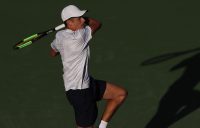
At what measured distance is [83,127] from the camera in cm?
1174

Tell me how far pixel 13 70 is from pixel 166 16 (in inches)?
150

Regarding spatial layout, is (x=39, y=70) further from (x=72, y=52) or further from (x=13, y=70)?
(x=72, y=52)

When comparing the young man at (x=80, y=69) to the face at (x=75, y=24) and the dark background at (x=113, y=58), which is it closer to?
the face at (x=75, y=24)

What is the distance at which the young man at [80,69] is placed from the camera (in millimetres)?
11094

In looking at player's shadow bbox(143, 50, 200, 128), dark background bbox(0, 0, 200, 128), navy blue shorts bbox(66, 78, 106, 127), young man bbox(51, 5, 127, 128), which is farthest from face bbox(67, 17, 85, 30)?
player's shadow bbox(143, 50, 200, 128)

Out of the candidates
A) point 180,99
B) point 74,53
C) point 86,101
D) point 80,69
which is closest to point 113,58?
point 180,99

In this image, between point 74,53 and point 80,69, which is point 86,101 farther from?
point 74,53

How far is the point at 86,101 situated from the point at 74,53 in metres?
0.86

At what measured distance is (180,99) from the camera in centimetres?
1366

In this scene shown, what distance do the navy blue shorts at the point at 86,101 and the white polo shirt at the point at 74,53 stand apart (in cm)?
12

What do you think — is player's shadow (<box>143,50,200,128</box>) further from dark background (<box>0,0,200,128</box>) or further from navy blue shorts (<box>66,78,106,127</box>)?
navy blue shorts (<box>66,78,106,127</box>)

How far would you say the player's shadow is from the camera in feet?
43.1

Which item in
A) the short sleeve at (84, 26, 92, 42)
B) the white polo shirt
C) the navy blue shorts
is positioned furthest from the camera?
the navy blue shorts

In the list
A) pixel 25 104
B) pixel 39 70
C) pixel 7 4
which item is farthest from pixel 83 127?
pixel 7 4
